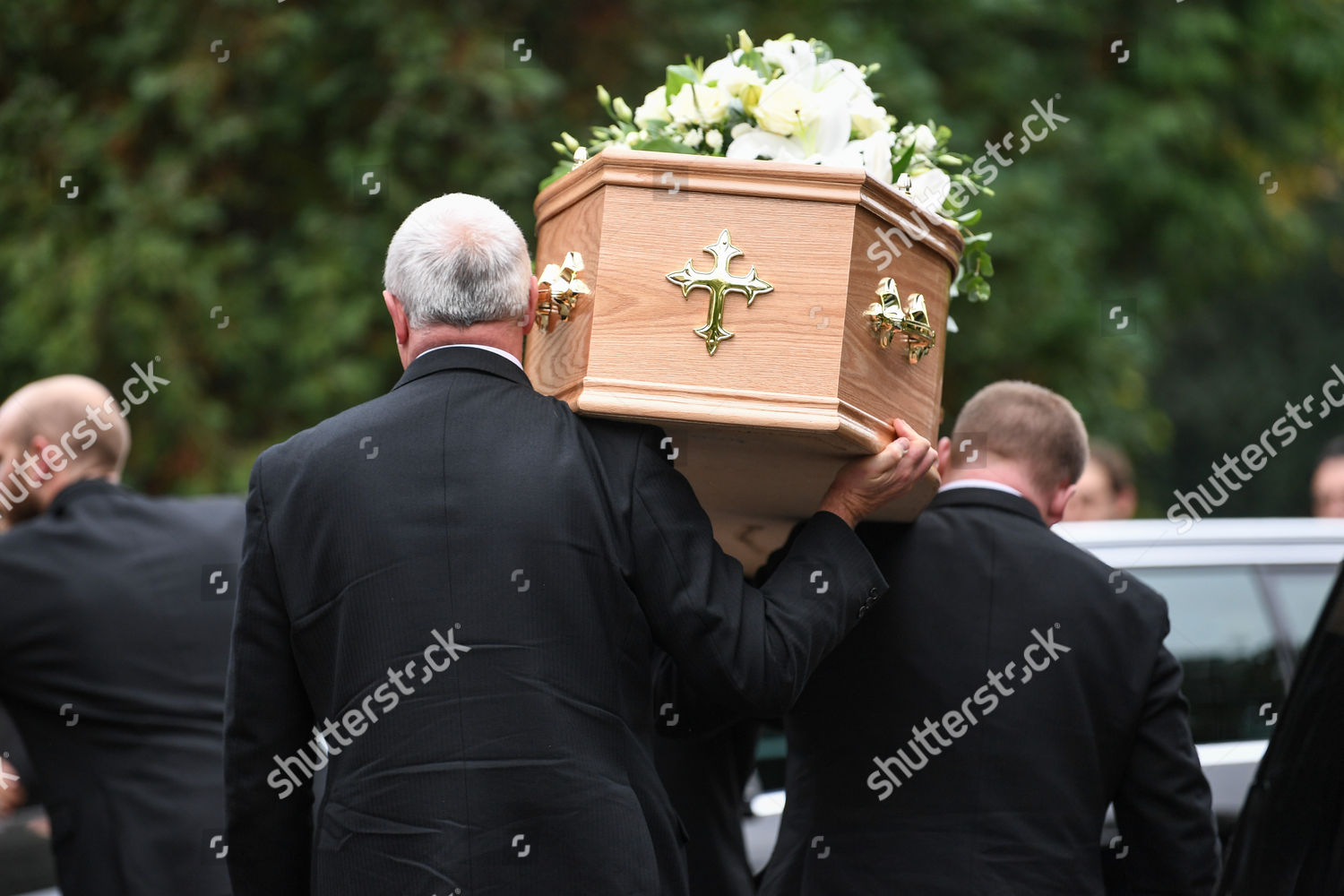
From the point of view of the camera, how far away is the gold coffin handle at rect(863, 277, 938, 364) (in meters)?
2.82

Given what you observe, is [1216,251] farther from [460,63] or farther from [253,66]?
[253,66]

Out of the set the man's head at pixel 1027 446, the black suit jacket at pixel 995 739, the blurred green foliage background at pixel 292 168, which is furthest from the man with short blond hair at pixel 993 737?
the blurred green foliage background at pixel 292 168

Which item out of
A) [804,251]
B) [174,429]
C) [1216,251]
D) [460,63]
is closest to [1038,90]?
[1216,251]

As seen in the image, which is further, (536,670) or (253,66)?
(253,66)

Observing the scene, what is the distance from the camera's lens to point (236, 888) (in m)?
2.84

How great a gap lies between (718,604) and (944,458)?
832 millimetres

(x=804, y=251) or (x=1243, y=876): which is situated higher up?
(x=804, y=251)

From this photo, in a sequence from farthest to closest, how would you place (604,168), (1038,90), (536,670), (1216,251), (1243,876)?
(1216,251) < (1038,90) < (604,168) < (536,670) < (1243,876)

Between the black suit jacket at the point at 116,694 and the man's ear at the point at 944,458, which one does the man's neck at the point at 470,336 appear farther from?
the black suit jacket at the point at 116,694

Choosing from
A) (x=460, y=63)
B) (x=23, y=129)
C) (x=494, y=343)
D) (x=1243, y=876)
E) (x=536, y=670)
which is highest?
(x=460, y=63)

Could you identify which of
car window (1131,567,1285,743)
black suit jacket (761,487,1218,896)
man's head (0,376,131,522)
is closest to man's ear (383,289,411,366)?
black suit jacket (761,487,1218,896)

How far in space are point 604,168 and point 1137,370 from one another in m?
8.55

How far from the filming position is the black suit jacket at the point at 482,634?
255cm

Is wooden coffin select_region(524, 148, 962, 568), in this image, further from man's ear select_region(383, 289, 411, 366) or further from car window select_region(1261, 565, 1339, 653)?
car window select_region(1261, 565, 1339, 653)
